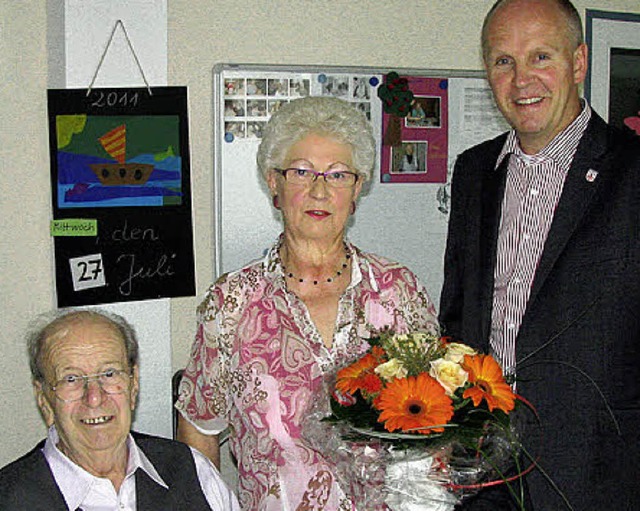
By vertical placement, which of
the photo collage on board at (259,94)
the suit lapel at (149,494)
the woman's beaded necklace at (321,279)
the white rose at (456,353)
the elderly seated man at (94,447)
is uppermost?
the photo collage on board at (259,94)

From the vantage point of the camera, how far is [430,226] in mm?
3439

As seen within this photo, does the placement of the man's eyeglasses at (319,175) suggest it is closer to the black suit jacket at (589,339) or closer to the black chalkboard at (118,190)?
the black suit jacket at (589,339)

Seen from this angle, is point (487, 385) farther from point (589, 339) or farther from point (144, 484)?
point (144, 484)

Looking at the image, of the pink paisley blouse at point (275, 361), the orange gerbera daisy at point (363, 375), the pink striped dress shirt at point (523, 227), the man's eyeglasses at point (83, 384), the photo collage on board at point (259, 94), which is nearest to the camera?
the orange gerbera daisy at point (363, 375)

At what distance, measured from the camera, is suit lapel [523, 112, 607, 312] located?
211 cm

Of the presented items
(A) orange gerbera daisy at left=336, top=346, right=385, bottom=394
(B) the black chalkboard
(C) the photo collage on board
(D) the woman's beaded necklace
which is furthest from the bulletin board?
(A) orange gerbera daisy at left=336, top=346, right=385, bottom=394

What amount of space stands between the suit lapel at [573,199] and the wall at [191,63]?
1386 millimetres

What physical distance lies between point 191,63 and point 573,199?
1.61 m

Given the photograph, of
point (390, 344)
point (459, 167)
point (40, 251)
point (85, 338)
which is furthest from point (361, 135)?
point (40, 251)

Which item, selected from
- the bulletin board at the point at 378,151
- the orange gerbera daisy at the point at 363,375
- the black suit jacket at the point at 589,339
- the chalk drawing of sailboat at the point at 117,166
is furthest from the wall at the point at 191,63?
the orange gerbera daisy at the point at 363,375

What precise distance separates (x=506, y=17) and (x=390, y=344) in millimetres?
984

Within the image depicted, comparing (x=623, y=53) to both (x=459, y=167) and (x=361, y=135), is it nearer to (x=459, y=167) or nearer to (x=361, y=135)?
(x=459, y=167)

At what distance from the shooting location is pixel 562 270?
2.10 metres

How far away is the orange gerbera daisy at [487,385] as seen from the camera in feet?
5.40
